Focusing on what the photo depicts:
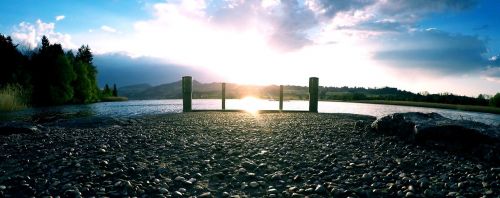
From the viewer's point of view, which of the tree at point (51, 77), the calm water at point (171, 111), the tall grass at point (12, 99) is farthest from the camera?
the tree at point (51, 77)

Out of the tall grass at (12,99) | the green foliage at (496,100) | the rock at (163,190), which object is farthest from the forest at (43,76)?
the green foliage at (496,100)

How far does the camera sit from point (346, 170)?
7.68 m

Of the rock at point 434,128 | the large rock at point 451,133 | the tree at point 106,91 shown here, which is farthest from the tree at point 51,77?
the large rock at point 451,133

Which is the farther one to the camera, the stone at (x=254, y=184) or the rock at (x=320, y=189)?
the stone at (x=254, y=184)

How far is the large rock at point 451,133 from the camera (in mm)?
9212

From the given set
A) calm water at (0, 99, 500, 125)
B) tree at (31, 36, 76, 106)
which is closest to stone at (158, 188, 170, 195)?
calm water at (0, 99, 500, 125)

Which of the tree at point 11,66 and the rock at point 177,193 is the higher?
the tree at point 11,66

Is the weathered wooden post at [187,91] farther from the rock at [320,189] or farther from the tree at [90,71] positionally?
the tree at [90,71]

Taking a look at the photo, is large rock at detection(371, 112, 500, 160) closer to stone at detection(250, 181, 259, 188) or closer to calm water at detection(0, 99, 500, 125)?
stone at detection(250, 181, 259, 188)

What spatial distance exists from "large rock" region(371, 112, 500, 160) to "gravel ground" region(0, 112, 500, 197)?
53cm

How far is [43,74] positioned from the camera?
51125 millimetres

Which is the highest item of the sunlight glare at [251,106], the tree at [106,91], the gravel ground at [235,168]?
the tree at [106,91]

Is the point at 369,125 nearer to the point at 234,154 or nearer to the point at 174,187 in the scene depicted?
the point at 234,154

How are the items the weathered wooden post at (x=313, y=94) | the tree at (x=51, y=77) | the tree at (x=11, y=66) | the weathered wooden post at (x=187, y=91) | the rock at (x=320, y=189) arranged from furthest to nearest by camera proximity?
the tree at (x=51, y=77) → the tree at (x=11, y=66) → the weathered wooden post at (x=187, y=91) → the weathered wooden post at (x=313, y=94) → the rock at (x=320, y=189)
